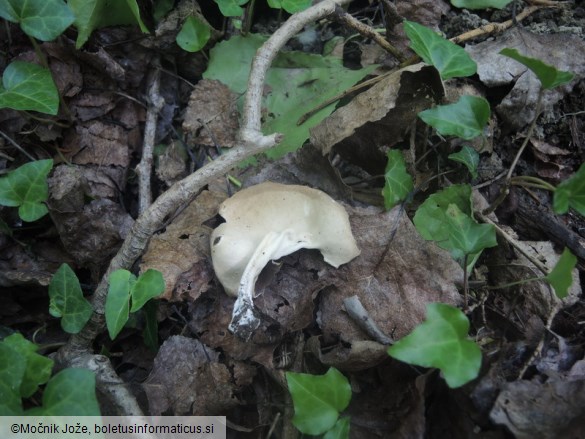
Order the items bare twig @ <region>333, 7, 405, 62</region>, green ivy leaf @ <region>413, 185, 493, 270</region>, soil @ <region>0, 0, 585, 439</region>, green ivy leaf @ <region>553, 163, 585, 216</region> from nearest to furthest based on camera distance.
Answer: green ivy leaf @ <region>553, 163, 585, 216</region> → soil @ <region>0, 0, 585, 439</region> → green ivy leaf @ <region>413, 185, 493, 270</region> → bare twig @ <region>333, 7, 405, 62</region>

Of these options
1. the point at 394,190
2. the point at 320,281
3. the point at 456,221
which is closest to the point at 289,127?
the point at 394,190

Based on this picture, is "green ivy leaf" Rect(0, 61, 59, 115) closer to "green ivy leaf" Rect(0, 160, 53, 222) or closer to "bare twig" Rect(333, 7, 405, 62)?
"green ivy leaf" Rect(0, 160, 53, 222)

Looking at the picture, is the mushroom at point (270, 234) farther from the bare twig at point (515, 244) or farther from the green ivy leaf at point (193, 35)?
the green ivy leaf at point (193, 35)

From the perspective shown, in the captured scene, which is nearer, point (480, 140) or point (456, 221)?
point (456, 221)

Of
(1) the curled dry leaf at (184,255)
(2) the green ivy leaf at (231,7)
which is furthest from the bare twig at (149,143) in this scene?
(2) the green ivy leaf at (231,7)

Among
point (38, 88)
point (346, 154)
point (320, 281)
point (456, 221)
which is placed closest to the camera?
point (456, 221)

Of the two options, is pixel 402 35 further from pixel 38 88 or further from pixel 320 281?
pixel 38 88

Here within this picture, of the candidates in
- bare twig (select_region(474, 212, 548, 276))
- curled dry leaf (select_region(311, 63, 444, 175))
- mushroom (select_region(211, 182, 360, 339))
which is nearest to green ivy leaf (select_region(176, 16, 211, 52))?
curled dry leaf (select_region(311, 63, 444, 175))
